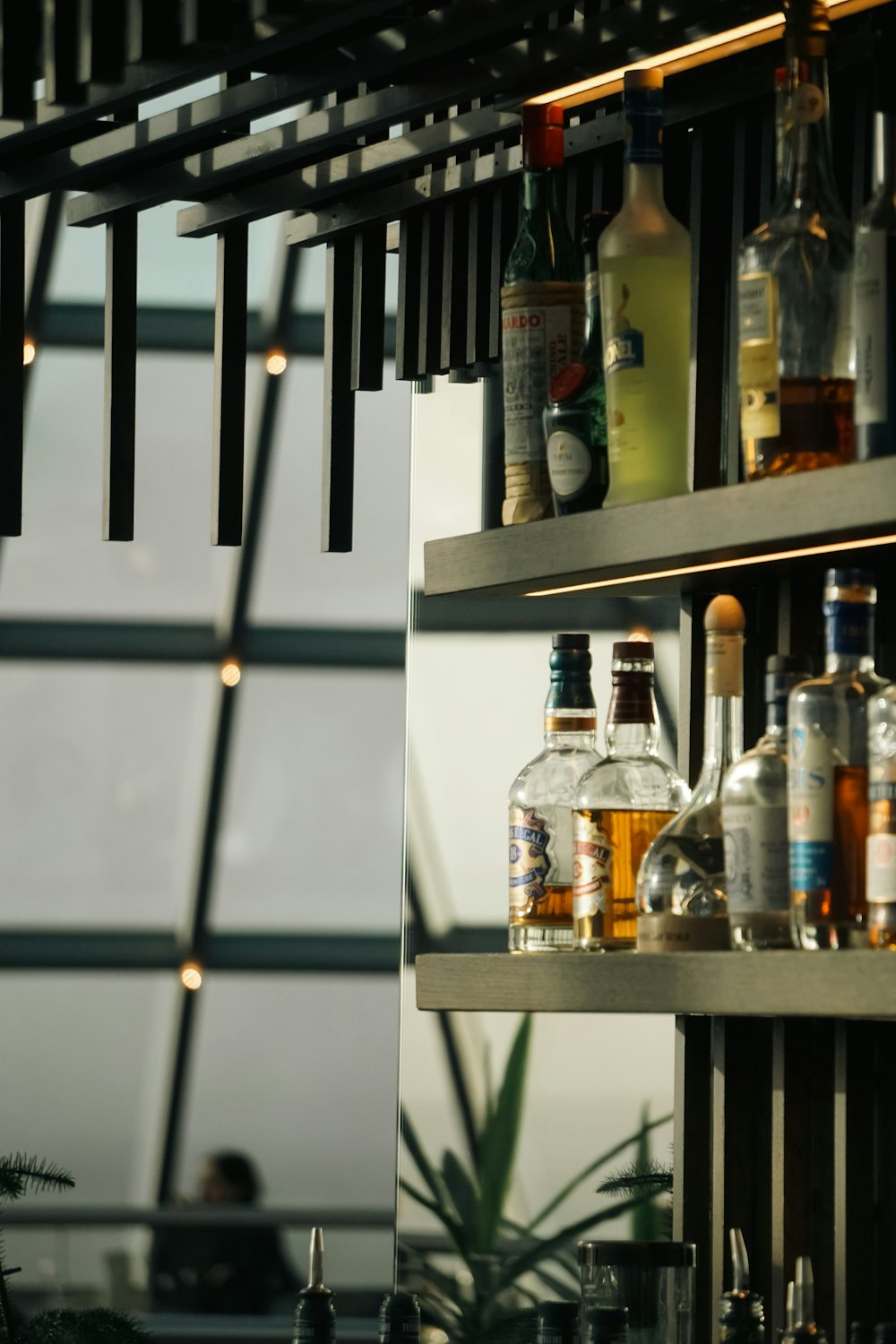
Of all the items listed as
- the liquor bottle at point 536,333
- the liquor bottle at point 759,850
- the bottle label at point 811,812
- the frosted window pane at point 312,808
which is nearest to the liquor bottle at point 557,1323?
the liquor bottle at point 759,850

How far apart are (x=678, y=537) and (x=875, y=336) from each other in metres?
0.22

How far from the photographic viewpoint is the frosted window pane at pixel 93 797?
645 cm

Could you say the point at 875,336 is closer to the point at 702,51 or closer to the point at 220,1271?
the point at 702,51

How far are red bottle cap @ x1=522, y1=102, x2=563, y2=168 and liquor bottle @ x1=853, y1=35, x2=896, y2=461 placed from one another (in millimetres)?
398

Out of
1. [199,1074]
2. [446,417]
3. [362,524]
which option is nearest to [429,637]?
[446,417]

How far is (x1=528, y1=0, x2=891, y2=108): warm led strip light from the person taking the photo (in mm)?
1612

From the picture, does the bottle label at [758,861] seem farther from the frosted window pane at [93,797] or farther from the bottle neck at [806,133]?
the frosted window pane at [93,797]

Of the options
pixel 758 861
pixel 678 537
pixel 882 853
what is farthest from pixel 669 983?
pixel 678 537

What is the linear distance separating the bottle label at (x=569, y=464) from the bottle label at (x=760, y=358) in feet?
0.68

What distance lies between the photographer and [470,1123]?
4.29m

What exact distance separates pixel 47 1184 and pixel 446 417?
2.89m

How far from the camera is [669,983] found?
144 cm

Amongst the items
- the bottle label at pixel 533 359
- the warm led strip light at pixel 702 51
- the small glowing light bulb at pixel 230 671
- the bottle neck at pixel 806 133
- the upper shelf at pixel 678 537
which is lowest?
the upper shelf at pixel 678 537

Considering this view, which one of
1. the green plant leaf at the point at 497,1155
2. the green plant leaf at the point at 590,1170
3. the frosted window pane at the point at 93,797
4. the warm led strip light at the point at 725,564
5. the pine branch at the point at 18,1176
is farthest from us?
the frosted window pane at the point at 93,797
